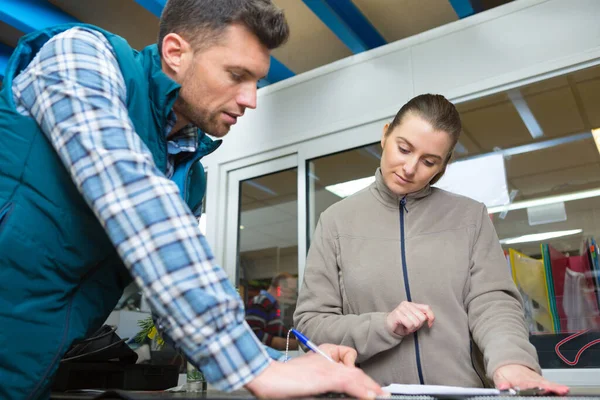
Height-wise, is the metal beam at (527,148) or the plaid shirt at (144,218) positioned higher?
the metal beam at (527,148)

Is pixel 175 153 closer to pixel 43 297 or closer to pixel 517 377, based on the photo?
pixel 43 297

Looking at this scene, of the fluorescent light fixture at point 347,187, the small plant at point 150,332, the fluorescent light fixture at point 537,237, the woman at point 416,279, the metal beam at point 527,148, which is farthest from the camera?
the fluorescent light fixture at point 347,187

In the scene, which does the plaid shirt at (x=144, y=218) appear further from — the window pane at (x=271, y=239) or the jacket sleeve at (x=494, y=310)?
the window pane at (x=271, y=239)

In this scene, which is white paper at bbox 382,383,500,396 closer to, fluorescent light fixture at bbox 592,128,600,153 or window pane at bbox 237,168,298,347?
fluorescent light fixture at bbox 592,128,600,153

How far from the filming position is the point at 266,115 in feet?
9.61

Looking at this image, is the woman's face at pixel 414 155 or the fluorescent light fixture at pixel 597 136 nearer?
the woman's face at pixel 414 155

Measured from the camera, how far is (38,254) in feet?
2.35

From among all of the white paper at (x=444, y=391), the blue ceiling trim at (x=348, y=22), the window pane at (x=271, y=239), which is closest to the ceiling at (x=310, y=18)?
the blue ceiling trim at (x=348, y=22)

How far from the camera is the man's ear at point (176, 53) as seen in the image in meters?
0.98

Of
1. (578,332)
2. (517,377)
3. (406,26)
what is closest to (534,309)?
(578,332)

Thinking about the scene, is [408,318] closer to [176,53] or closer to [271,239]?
[176,53]

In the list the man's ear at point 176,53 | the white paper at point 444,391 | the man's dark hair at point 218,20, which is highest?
the man's dark hair at point 218,20

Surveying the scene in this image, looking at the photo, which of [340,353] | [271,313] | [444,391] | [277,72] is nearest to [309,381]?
[444,391]

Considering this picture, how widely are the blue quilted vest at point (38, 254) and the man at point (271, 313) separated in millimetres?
2163
